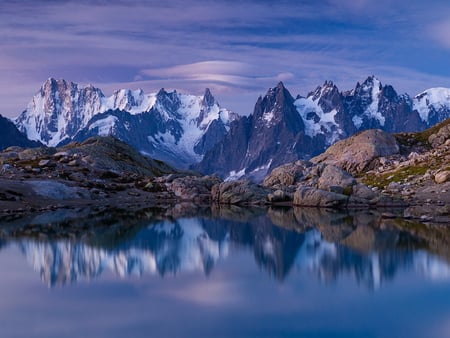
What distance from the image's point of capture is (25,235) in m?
67.2

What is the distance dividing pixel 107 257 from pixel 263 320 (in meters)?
25.1

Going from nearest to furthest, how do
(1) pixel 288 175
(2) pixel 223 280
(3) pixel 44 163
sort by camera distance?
(2) pixel 223 280 < (3) pixel 44 163 < (1) pixel 288 175

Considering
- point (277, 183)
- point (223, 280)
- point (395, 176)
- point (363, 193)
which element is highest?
point (395, 176)

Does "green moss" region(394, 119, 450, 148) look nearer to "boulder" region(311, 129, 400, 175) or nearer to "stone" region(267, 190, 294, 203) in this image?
"boulder" region(311, 129, 400, 175)

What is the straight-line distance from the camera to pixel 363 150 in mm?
170750

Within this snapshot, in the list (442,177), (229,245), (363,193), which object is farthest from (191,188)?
(229,245)

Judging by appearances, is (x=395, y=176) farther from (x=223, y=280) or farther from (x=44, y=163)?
(x=223, y=280)

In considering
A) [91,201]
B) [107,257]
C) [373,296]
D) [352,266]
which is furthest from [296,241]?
[91,201]

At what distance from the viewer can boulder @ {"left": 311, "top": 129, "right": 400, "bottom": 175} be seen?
167500mm

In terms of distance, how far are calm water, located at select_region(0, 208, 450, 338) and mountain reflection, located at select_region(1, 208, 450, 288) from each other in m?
0.15

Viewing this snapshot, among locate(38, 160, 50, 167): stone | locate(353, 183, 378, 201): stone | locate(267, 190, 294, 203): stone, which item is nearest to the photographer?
locate(353, 183, 378, 201): stone

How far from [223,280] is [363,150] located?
131088 mm

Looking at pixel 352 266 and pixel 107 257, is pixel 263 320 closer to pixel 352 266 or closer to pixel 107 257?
pixel 352 266

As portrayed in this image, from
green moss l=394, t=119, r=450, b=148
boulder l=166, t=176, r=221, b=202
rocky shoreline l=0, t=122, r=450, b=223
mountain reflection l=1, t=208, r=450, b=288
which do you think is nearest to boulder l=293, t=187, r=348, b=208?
rocky shoreline l=0, t=122, r=450, b=223
